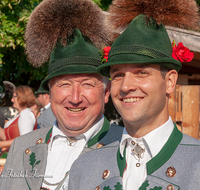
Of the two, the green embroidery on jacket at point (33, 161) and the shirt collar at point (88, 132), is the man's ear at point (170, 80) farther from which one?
the green embroidery on jacket at point (33, 161)

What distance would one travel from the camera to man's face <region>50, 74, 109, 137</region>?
2180 millimetres

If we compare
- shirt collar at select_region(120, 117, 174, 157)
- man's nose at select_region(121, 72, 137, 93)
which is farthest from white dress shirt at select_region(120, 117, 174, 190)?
man's nose at select_region(121, 72, 137, 93)

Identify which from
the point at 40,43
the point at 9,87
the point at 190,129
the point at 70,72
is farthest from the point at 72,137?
the point at 9,87

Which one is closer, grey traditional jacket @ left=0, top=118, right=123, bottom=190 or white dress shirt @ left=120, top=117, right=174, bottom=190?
white dress shirt @ left=120, top=117, right=174, bottom=190

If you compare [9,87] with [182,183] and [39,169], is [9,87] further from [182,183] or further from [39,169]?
[182,183]

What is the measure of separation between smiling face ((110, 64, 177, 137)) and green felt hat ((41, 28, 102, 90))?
0.67 metres

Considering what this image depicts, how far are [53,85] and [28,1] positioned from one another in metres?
4.02

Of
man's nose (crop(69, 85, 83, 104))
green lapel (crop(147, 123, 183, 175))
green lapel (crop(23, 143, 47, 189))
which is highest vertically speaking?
man's nose (crop(69, 85, 83, 104))

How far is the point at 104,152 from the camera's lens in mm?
1760

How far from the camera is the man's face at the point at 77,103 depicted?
7.15 feet

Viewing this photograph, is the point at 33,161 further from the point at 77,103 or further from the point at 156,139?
the point at 156,139

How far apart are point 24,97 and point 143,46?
3.60m

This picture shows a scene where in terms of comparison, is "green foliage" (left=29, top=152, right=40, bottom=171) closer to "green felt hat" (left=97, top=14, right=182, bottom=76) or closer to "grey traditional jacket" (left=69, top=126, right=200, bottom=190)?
"grey traditional jacket" (left=69, top=126, right=200, bottom=190)

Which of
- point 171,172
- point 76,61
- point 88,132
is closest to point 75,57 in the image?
point 76,61
